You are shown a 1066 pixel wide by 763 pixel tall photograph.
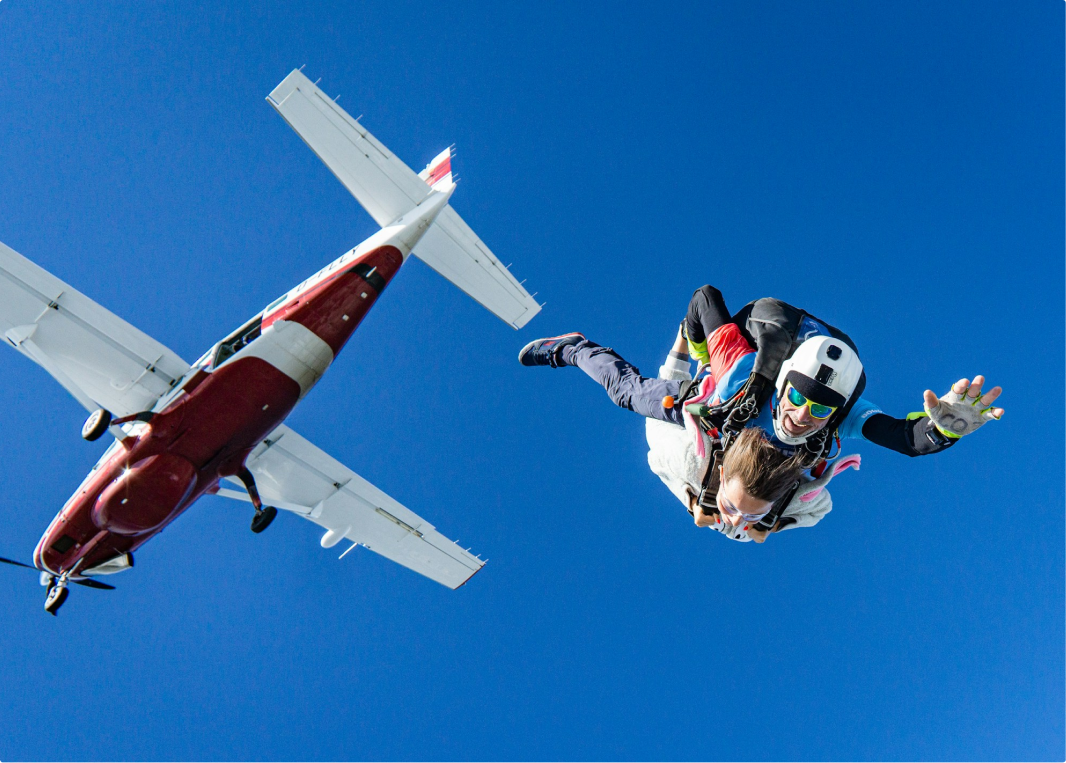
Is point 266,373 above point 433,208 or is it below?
below

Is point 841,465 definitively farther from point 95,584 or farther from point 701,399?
point 95,584

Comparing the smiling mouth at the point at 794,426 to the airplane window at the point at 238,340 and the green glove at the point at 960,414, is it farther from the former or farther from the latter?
the airplane window at the point at 238,340

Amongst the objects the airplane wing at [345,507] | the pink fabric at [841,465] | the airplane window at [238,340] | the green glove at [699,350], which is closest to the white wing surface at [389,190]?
the airplane window at [238,340]

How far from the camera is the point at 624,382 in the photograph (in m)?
7.87

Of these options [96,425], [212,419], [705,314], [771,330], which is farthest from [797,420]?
[96,425]

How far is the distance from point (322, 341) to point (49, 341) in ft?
19.5

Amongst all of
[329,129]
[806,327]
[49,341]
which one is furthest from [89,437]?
[806,327]

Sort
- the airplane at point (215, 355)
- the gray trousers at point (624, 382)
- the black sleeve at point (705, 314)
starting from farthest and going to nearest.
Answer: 1. the airplane at point (215, 355)
2. the gray trousers at point (624, 382)
3. the black sleeve at point (705, 314)

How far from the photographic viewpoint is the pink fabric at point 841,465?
6582 millimetres

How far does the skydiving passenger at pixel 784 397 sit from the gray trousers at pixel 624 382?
0.02 m

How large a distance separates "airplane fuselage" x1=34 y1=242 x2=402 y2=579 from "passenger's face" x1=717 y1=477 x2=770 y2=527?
1013 cm

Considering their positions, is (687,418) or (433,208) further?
(433,208)

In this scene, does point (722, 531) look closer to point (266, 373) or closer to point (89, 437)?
point (266, 373)

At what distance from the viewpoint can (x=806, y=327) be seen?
6.54 m
